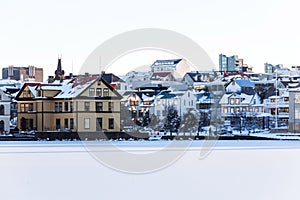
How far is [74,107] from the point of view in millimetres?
42000

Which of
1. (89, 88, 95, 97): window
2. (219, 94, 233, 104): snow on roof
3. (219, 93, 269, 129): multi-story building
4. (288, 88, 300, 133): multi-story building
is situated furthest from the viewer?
(219, 94, 233, 104): snow on roof

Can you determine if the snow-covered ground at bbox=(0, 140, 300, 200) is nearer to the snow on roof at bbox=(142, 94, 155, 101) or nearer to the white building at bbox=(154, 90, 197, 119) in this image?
the white building at bbox=(154, 90, 197, 119)

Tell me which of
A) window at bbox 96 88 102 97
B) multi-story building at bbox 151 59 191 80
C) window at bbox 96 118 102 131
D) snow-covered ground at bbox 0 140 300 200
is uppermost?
multi-story building at bbox 151 59 191 80

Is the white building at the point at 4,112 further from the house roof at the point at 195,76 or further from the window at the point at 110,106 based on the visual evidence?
the house roof at the point at 195,76

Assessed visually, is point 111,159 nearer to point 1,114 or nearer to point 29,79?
point 1,114

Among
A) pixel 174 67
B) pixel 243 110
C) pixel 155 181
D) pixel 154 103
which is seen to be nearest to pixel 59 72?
pixel 154 103

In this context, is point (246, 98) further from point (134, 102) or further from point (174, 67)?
point (134, 102)

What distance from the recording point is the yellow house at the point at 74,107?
4128cm

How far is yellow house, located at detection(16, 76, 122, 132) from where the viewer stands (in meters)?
41.3

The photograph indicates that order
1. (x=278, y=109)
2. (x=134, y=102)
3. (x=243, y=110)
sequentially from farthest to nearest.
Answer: (x=243, y=110)
(x=278, y=109)
(x=134, y=102)

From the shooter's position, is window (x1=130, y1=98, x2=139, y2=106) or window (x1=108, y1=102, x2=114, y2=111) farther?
window (x1=130, y1=98, x2=139, y2=106)

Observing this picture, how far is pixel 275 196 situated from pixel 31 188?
4.41 meters

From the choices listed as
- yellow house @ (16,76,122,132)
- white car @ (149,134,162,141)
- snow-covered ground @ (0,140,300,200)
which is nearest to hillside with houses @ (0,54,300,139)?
yellow house @ (16,76,122,132)

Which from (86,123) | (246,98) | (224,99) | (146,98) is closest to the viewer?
(86,123)
